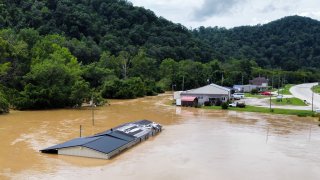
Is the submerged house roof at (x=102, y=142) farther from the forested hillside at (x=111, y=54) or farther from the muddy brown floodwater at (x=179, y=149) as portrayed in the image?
the forested hillside at (x=111, y=54)

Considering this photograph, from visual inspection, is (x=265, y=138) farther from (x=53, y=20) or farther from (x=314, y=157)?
(x=53, y=20)

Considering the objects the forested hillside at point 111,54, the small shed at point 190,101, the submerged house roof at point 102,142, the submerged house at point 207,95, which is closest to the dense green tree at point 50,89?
the forested hillside at point 111,54

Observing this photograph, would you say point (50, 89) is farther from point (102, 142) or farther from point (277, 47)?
point (277, 47)

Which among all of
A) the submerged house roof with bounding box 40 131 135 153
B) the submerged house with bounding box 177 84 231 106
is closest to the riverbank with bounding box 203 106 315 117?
the submerged house with bounding box 177 84 231 106

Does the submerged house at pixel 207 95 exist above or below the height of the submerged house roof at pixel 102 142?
above

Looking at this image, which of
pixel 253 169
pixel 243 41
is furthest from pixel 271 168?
pixel 243 41

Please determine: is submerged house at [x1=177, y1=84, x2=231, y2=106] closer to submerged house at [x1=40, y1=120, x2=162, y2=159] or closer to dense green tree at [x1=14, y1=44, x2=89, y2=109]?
dense green tree at [x1=14, y1=44, x2=89, y2=109]
